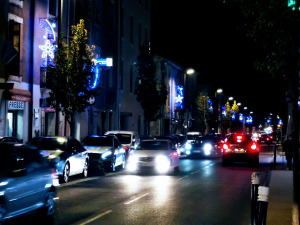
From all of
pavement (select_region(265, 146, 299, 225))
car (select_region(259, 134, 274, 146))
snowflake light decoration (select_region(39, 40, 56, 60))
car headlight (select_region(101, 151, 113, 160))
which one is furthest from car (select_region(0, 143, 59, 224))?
car (select_region(259, 134, 274, 146))

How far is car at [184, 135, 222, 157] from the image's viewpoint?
39531 mm

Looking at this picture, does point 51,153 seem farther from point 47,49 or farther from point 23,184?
point 47,49

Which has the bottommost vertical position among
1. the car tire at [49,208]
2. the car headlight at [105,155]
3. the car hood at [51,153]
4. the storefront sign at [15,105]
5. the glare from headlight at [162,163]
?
the car tire at [49,208]

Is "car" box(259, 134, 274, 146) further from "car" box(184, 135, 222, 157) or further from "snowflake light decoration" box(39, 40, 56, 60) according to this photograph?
"snowflake light decoration" box(39, 40, 56, 60)

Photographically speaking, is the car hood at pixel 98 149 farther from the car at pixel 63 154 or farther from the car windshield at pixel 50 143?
the car windshield at pixel 50 143

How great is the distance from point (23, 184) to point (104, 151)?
50.1 ft

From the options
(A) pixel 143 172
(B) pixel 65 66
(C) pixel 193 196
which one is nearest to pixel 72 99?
(B) pixel 65 66

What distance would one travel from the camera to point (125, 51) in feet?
160

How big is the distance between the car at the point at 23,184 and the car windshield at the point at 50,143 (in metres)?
8.64

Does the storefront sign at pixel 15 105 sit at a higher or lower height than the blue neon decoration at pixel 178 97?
lower

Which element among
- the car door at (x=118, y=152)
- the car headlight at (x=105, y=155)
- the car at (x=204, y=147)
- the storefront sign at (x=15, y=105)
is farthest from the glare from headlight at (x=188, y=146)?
the car headlight at (x=105, y=155)

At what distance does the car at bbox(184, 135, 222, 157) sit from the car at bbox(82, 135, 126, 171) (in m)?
13.3

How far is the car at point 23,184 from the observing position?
950cm

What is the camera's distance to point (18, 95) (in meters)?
27.5
